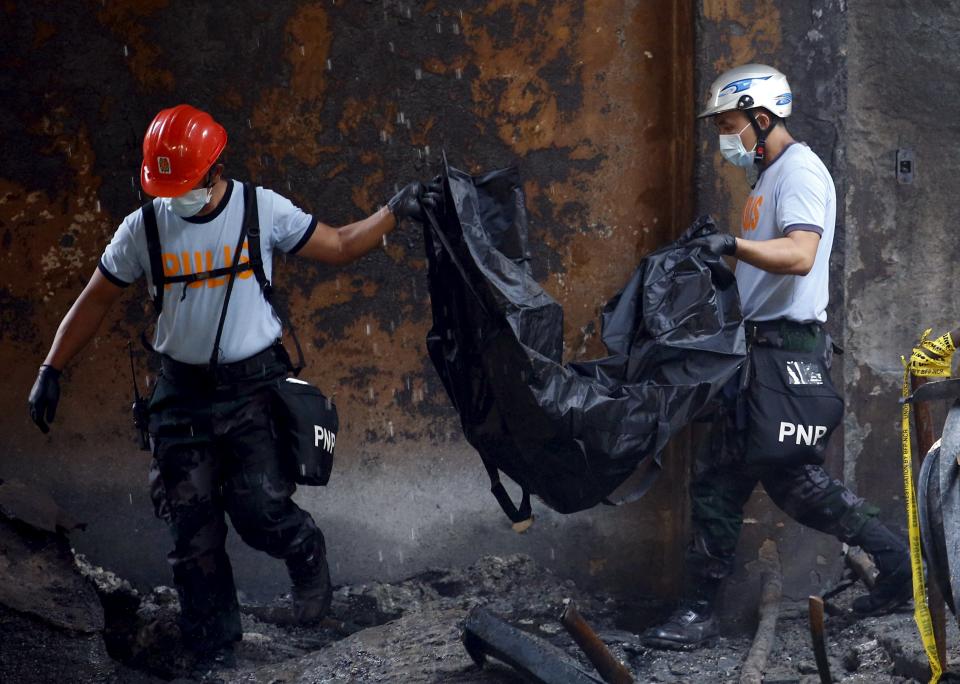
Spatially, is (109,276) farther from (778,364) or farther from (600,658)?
A: (778,364)

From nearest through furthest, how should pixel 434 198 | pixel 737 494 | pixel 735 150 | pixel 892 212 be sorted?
pixel 434 198 → pixel 735 150 → pixel 737 494 → pixel 892 212

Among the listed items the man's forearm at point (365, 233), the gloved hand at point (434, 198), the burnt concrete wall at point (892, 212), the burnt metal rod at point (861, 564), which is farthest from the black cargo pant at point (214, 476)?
the burnt concrete wall at point (892, 212)

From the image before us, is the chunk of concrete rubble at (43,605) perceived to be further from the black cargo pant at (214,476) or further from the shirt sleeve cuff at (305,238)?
the shirt sleeve cuff at (305,238)

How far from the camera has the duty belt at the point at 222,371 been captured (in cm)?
384

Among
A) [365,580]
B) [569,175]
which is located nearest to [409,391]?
[365,580]

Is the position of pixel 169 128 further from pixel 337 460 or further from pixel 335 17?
pixel 337 460

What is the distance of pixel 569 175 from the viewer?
470 cm

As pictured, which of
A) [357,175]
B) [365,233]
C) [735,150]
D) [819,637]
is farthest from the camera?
[357,175]

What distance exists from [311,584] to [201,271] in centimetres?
114

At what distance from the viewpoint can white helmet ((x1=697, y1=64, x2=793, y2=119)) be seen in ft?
13.1

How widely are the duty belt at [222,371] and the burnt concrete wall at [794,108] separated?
170 cm

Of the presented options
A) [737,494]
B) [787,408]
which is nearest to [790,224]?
[787,408]

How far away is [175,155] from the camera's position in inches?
146

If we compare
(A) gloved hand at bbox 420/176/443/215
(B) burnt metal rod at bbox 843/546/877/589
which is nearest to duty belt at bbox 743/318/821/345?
(B) burnt metal rod at bbox 843/546/877/589
